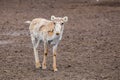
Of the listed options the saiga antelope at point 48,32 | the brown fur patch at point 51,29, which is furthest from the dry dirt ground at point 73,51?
the brown fur patch at point 51,29

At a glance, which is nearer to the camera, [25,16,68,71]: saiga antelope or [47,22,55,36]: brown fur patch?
[25,16,68,71]: saiga antelope

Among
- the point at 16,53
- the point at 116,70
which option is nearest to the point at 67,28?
the point at 16,53

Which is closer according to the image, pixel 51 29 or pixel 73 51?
pixel 51 29

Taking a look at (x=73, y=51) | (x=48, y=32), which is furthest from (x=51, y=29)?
(x=73, y=51)

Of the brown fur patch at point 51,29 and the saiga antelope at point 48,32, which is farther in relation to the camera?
the brown fur patch at point 51,29

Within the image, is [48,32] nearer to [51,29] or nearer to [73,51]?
[51,29]

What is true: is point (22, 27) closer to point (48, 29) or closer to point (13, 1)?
point (48, 29)

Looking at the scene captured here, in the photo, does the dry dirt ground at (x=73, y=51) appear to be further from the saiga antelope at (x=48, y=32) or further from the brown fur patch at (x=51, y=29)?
the brown fur patch at (x=51, y=29)

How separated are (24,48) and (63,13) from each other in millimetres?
11403

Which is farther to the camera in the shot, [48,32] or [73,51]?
[73,51]

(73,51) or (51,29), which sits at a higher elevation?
(51,29)

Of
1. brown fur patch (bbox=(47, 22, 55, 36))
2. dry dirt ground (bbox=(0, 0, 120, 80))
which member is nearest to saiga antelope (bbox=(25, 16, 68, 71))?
brown fur patch (bbox=(47, 22, 55, 36))

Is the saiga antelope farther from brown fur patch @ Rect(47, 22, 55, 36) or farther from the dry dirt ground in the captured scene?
the dry dirt ground

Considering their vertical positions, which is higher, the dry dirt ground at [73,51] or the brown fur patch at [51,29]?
the brown fur patch at [51,29]
